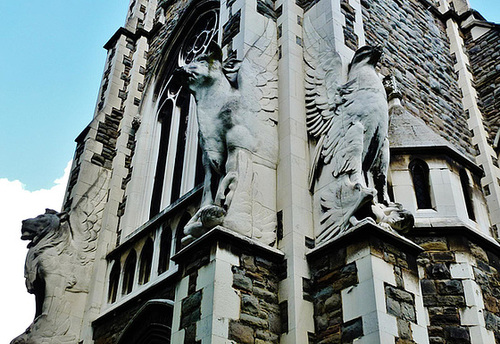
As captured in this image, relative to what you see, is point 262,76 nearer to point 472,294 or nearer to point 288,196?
point 288,196

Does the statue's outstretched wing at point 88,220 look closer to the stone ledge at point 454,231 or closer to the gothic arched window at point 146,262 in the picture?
the gothic arched window at point 146,262

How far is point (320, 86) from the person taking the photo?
7363mm

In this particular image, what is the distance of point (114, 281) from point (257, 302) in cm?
400

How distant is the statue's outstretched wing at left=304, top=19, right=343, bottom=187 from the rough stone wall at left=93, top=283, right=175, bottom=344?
2.37 m

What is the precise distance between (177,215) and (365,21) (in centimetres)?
435

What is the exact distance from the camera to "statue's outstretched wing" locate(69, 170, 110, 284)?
9648 mm

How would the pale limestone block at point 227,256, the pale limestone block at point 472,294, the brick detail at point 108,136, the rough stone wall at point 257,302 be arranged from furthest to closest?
1. the brick detail at point 108,136
2. the pale limestone block at point 472,294
3. the pale limestone block at point 227,256
4. the rough stone wall at point 257,302

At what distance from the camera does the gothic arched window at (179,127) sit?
9.69 m

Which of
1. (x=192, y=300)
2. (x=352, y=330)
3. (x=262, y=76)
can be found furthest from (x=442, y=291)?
(x=262, y=76)

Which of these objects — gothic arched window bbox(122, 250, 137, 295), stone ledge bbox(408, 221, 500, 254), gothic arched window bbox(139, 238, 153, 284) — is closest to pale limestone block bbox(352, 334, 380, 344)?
stone ledge bbox(408, 221, 500, 254)

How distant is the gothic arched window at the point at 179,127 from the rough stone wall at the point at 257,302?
10.4 feet

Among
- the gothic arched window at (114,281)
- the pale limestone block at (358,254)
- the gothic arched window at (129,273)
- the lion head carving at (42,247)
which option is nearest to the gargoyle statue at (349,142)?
the pale limestone block at (358,254)

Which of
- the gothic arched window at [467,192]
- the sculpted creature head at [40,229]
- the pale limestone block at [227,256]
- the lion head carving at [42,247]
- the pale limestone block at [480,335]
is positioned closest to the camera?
the pale limestone block at [227,256]

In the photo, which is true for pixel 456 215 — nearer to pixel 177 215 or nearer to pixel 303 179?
pixel 303 179
